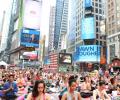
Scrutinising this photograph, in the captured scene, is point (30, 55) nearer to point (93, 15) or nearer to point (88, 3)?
point (93, 15)

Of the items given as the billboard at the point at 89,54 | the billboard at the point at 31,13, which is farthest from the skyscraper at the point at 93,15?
the billboard at the point at 31,13

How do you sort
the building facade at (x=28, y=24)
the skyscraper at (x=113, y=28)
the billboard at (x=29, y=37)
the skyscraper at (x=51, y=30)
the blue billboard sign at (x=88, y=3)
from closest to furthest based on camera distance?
the skyscraper at (x=113, y=28) < the blue billboard sign at (x=88, y=3) < the building facade at (x=28, y=24) < the billboard at (x=29, y=37) < the skyscraper at (x=51, y=30)

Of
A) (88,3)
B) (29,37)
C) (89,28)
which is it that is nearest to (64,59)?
(89,28)

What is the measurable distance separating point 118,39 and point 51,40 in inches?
4098

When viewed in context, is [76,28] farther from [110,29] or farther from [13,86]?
[13,86]

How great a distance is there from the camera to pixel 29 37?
108 m

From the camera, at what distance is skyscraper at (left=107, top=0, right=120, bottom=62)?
68.2m

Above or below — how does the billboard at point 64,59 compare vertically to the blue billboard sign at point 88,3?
below

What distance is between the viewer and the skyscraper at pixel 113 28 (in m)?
68.2

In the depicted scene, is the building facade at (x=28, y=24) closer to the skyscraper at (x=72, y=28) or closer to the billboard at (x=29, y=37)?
the billboard at (x=29, y=37)

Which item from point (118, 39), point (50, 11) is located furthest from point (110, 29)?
point (50, 11)

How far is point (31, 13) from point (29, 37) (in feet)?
41.4

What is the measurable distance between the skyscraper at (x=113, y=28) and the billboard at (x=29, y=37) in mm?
38796

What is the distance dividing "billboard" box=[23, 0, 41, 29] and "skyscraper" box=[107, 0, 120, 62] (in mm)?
31636
